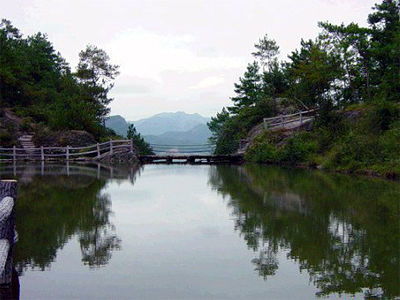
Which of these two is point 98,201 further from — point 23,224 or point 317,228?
point 317,228

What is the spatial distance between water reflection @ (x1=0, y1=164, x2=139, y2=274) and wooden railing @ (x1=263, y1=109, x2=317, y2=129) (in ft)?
78.3

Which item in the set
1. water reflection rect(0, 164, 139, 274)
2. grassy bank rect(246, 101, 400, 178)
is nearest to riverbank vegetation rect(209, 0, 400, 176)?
grassy bank rect(246, 101, 400, 178)

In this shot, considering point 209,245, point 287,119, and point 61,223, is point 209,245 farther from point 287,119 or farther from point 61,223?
point 287,119

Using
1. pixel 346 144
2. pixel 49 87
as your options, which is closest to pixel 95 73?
pixel 49 87

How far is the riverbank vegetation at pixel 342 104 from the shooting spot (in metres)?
28.1

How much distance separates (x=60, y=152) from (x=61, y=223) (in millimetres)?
28499

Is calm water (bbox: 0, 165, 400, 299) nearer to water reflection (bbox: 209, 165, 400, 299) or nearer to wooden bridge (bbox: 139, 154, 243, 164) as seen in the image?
water reflection (bbox: 209, 165, 400, 299)

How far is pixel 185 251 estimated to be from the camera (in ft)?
31.3

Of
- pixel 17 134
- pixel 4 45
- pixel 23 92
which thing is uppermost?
pixel 4 45

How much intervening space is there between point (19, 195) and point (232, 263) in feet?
34.2

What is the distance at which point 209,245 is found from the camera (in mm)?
9961

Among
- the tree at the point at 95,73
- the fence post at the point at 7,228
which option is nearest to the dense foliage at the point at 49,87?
the tree at the point at 95,73

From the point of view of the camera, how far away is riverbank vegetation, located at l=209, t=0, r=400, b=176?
28.1 m

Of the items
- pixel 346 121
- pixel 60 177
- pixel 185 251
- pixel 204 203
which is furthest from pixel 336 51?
pixel 185 251
